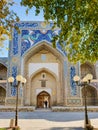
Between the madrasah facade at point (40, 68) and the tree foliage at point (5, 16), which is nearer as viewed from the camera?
the tree foliage at point (5, 16)

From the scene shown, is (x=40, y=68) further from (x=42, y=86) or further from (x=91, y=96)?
(x=91, y=96)

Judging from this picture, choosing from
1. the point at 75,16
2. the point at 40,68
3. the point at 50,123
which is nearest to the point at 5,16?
the point at 75,16

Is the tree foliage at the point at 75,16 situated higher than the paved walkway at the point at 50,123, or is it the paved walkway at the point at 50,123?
the tree foliage at the point at 75,16

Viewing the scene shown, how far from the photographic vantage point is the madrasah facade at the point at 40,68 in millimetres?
17797

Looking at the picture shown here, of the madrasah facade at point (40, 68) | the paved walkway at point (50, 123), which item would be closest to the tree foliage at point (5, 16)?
the paved walkway at point (50, 123)

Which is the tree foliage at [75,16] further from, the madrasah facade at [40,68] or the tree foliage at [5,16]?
the madrasah facade at [40,68]

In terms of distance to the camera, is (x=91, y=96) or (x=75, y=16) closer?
(x=75, y=16)

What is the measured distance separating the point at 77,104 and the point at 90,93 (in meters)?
4.21

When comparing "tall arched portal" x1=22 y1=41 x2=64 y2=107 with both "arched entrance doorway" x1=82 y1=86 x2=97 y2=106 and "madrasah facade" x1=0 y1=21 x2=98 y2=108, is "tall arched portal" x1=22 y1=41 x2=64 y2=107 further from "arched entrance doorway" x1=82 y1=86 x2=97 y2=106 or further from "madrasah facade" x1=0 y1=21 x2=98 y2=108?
"arched entrance doorway" x1=82 y1=86 x2=97 y2=106

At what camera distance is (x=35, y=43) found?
1859cm

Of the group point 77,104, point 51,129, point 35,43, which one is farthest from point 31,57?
point 51,129

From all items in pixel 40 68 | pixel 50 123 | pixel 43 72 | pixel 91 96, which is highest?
pixel 40 68

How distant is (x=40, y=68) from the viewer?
19.1m

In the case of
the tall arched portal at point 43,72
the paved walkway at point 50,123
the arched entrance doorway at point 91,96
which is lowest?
the paved walkway at point 50,123
